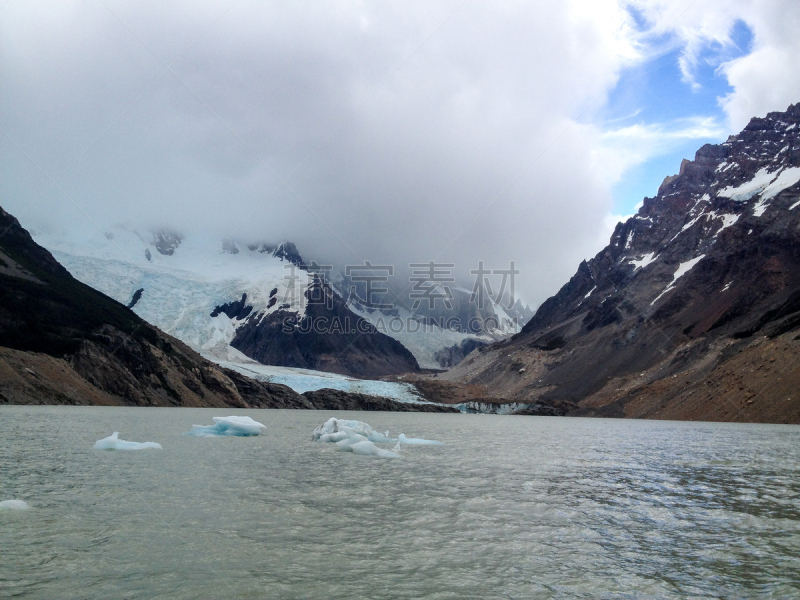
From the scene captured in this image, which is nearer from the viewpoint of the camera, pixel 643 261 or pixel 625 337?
pixel 625 337

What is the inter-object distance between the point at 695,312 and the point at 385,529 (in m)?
125

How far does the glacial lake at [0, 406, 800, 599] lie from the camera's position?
33.8 ft

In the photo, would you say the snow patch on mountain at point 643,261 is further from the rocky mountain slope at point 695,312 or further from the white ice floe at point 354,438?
the white ice floe at point 354,438

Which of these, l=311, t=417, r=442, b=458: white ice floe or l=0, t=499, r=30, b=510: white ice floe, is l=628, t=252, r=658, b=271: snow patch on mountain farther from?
l=0, t=499, r=30, b=510: white ice floe

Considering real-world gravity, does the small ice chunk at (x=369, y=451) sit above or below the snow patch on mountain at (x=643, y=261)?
below

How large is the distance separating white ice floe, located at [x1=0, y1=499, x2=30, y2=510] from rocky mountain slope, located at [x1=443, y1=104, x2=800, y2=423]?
78288 millimetres

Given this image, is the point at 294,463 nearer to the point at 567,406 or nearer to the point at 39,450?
the point at 39,450

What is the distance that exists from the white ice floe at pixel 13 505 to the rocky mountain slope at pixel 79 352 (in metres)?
62.7

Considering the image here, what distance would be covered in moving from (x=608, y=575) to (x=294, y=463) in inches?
702

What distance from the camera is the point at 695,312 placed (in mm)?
123812

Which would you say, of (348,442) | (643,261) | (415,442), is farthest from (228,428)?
(643,261)

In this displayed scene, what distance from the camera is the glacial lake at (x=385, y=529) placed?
10.3 meters

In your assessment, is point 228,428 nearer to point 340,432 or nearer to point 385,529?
point 340,432

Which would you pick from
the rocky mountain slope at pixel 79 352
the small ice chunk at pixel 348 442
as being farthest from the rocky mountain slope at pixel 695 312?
the rocky mountain slope at pixel 79 352
